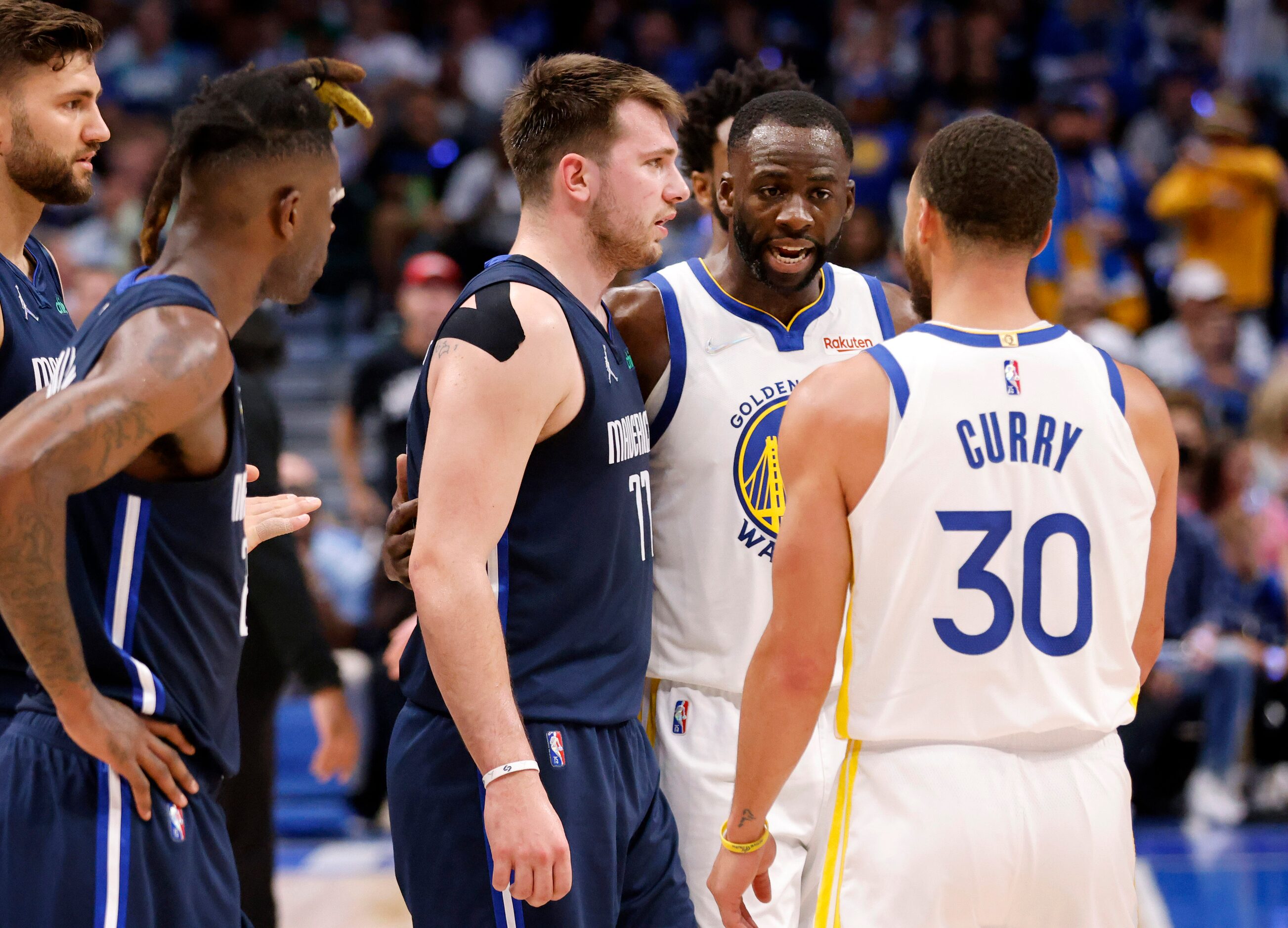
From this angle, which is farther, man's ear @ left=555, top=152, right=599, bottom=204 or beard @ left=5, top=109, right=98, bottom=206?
beard @ left=5, top=109, right=98, bottom=206

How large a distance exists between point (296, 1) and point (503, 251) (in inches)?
190

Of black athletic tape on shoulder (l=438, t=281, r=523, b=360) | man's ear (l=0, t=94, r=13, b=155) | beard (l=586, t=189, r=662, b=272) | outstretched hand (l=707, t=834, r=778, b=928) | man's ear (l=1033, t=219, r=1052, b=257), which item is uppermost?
man's ear (l=0, t=94, r=13, b=155)

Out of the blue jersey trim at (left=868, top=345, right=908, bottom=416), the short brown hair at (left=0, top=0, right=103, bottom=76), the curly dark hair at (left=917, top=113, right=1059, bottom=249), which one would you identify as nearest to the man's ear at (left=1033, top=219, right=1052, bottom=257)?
the curly dark hair at (left=917, top=113, right=1059, bottom=249)

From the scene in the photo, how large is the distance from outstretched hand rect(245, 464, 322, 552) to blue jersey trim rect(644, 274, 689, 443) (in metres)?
0.91

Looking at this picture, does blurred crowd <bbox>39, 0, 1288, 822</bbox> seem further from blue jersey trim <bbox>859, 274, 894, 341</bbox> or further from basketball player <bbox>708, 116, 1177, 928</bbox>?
basketball player <bbox>708, 116, 1177, 928</bbox>

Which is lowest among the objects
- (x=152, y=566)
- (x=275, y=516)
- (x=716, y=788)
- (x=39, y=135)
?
(x=716, y=788)

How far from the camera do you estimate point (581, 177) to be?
3414 millimetres

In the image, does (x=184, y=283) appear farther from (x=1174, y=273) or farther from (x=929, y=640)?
(x=1174, y=273)

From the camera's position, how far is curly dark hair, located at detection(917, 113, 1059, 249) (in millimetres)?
2969

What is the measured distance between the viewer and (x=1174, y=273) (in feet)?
37.9

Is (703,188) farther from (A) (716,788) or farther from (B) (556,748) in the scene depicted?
(B) (556,748)

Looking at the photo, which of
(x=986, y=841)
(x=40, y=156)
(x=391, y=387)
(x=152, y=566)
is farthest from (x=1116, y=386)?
(x=391, y=387)

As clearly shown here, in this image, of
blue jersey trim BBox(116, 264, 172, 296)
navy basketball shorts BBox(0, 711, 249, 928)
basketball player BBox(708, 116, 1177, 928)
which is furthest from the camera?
basketball player BBox(708, 116, 1177, 928)

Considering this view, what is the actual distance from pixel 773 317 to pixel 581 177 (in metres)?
0.81
